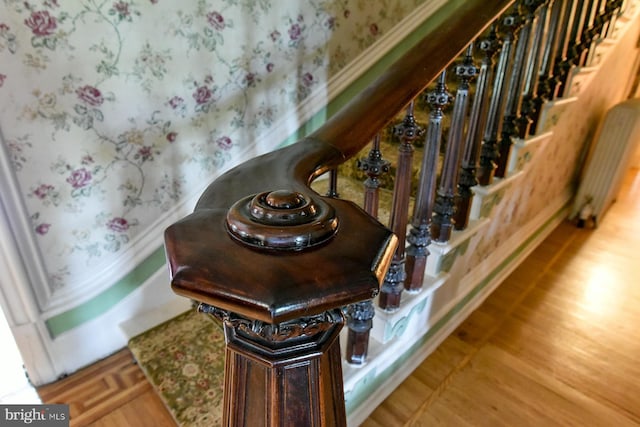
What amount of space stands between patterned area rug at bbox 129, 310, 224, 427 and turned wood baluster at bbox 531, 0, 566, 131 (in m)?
1.54

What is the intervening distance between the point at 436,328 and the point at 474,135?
0.78m

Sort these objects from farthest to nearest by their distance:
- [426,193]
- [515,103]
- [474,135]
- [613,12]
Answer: [613,12] < [515,103] < [474,135] < [426,193]

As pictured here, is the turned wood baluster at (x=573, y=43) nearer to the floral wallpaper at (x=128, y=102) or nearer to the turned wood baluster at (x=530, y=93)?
the turned wood baluster at (x=530, y=93)

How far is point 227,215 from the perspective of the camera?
45 centimetres

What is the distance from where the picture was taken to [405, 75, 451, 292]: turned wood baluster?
97 cm

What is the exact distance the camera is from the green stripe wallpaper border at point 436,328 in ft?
4.02

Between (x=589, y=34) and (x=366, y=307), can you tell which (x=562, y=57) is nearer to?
(x=589, y=34)

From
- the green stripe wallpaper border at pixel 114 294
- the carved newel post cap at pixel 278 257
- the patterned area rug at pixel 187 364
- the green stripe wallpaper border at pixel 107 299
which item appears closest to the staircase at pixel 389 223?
the carved newel post cap at pixel 278 257

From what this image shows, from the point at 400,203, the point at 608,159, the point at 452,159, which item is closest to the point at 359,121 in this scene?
the point at 400,203

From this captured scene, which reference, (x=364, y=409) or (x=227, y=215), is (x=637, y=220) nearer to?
(x=364, y=409)

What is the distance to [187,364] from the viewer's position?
1.35 m

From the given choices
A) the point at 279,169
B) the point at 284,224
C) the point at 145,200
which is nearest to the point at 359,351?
the point at 279,169

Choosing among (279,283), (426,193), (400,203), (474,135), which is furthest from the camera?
(474,135)

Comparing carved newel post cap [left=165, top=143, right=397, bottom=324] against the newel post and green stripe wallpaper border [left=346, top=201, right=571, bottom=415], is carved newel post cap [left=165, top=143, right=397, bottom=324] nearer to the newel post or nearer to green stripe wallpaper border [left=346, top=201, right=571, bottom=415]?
the newel post
